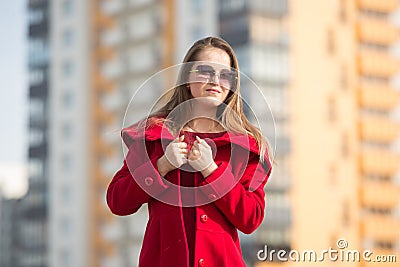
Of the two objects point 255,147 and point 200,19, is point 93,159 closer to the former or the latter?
point 200,19

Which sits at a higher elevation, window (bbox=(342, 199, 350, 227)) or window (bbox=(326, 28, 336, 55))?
window (bbox=(326, 28, 336, 55))

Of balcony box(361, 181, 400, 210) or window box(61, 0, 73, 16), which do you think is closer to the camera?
balcony box(361, 181, 400, 210)

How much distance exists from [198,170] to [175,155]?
5 centimetres

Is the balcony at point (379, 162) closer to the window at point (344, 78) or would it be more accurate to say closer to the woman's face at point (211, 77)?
the window at point (344, 78)

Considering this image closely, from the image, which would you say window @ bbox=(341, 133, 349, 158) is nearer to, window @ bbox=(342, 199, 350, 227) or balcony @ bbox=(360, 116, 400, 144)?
balcony @ bbox=(360, 116, 400, 144)

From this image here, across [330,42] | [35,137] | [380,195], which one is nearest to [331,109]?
[330,42]

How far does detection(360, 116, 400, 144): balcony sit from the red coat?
18146 millimetres

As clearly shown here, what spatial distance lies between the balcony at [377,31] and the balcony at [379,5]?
0.85 feet

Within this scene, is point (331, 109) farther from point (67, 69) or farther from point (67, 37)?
point (67, 37)

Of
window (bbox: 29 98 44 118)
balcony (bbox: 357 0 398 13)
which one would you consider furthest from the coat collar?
window (bbox: 29 98 44 118)

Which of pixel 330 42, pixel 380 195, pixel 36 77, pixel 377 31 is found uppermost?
pixel 377 31

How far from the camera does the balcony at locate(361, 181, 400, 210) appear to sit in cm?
1927

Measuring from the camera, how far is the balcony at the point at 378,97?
19.4 meters

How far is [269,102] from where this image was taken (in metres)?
16.8
